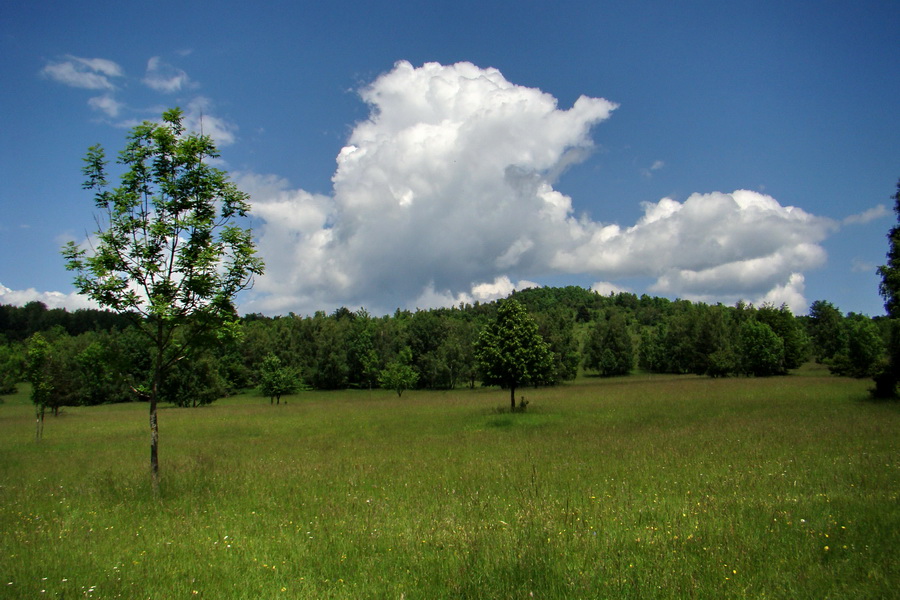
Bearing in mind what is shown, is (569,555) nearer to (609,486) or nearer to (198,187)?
(609,486)

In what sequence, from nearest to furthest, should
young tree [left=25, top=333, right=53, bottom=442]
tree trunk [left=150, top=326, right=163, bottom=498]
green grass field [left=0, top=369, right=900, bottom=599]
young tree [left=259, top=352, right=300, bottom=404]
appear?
green grass field [left=0, top=369, right=900, bottom=599]
tree trunk [left=150, top=326, right=163, bottom=498]
young tree [left=25, top=333, right=53, bottom=442]
young tree [left=259, top=352, right=300, bottom=404]

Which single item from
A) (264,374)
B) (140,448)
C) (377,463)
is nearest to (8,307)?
(264,374)

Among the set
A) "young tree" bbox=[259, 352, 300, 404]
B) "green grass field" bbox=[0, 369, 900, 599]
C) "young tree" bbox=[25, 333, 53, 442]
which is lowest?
"young tree" bbox=[259, 352, 300, 404]

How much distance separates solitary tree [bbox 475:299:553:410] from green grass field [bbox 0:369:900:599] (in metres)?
11.3

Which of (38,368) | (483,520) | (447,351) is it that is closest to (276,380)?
(447,351)

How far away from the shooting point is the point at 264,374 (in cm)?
6450

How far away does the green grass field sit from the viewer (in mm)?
5961

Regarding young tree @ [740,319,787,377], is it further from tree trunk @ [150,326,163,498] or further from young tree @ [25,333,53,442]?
young tree @ [25,333,53,442]

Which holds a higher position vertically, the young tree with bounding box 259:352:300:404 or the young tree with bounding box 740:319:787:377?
the young tree with bounding box 740:319:787:377

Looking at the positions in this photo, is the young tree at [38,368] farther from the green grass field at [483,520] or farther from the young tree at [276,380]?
the young tree at [276,380]

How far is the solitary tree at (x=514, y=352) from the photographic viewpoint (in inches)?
1214

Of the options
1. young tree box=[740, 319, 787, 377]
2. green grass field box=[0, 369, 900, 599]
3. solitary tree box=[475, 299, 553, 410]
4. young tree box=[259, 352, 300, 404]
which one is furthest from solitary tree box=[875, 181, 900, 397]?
young tree box=[259, 352, 300, 404]

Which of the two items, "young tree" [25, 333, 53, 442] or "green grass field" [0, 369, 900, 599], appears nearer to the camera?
"green grass field" [0, 369, 900, 599]

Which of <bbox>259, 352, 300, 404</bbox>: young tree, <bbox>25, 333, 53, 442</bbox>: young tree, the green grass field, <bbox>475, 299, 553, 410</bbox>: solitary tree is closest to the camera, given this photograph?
the green grass field
